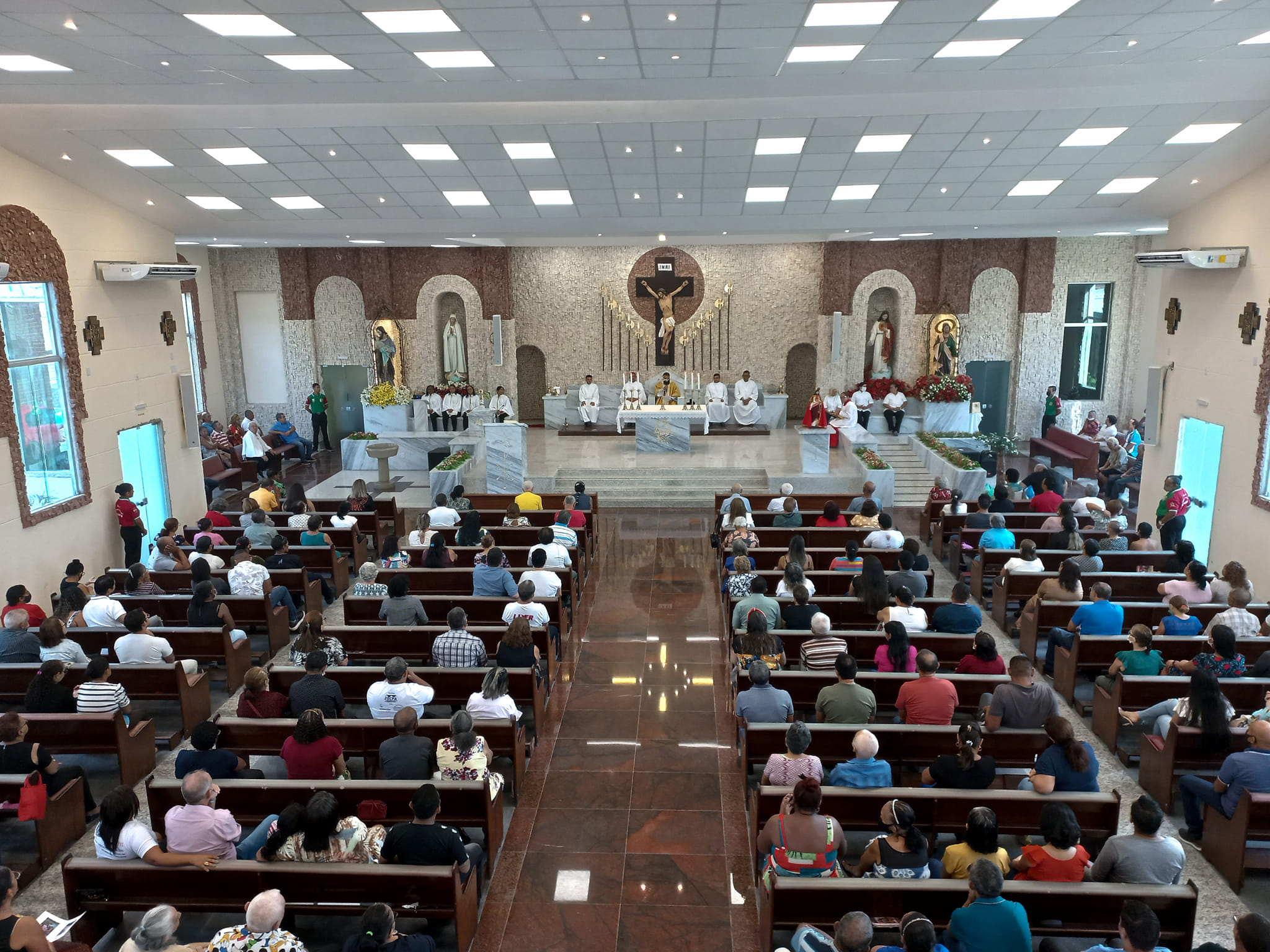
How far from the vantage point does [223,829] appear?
4898 mm

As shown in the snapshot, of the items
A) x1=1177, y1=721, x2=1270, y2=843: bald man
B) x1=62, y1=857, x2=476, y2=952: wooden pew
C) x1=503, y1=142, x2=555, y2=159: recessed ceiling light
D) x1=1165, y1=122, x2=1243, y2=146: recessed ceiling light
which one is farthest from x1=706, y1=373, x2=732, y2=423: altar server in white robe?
x1=62, y1=857, x2=476, y2=952: wooden pew

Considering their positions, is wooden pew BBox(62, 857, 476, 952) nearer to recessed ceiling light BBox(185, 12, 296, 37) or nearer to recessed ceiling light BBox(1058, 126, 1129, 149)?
recessed ceiling light BBox(185, 12, 296, 37)

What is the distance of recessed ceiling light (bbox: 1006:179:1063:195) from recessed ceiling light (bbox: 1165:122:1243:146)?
192 centimetres

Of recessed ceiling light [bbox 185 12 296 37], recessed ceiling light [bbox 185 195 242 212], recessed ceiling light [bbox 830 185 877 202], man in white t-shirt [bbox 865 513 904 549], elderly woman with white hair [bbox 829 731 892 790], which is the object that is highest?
recessed ceiling light [bbox 185 12 296 37]

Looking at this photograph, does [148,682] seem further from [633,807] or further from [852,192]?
[852,192]

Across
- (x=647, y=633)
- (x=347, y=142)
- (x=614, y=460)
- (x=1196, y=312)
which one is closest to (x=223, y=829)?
(x=647, y=633)

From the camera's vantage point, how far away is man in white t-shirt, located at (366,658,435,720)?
632 centimetres

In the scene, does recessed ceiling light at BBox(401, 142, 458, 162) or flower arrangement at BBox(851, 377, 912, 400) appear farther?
flower arrangement at BBox(851, 377, 912, 400)

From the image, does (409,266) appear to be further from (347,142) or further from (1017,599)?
(1017,599)

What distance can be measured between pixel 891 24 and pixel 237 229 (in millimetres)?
11667

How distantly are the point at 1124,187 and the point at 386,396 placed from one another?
13.8 m

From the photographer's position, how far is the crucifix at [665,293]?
21016 millimetres

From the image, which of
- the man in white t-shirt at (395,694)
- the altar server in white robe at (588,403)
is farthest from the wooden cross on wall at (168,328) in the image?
the man in white t-shirt at (395,694)

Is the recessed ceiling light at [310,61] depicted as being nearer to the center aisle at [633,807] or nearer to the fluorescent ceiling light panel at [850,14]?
the fluorescent ceiling light panel at [850,14]
